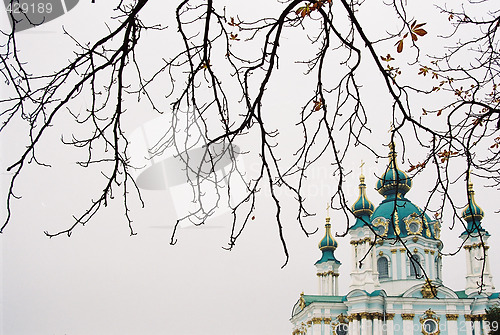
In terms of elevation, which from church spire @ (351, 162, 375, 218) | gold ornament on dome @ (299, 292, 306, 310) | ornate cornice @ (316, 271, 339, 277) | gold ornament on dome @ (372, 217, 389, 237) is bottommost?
gold ornament on dome @ (299, 292, 306, 310)

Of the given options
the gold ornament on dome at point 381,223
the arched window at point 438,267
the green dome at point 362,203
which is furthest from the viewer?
the green dome at point 362,203

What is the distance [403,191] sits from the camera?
3200 cm

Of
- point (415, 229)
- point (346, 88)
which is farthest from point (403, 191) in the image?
point (346, 88)

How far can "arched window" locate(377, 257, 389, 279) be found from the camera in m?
32.3

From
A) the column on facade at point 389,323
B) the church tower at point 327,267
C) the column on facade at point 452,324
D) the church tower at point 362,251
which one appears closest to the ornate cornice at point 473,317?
the column on facade at point 452,324

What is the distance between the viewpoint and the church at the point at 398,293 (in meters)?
29.7

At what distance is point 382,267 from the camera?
32469 mm

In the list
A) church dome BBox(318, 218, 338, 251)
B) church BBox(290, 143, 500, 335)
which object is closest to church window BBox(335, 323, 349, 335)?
church BBox(290, 143, 500, 335)

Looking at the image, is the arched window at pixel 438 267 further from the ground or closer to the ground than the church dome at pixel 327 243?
closer to the ground

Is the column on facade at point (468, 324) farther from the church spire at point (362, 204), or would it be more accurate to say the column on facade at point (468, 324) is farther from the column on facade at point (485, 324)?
the church spire at point (362, 204)

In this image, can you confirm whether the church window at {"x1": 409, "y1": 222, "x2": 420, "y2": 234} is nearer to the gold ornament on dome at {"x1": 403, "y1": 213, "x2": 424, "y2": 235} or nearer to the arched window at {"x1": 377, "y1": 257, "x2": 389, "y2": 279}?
the gold ornament on dome at {"x1": 403, "y1": 213, "x2": 424, "y2": 235}

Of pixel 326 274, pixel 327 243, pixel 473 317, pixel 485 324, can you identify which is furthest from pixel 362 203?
pixel 485 324

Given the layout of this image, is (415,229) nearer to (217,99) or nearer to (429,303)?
(429,303)

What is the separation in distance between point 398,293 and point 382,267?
2.00 metres
